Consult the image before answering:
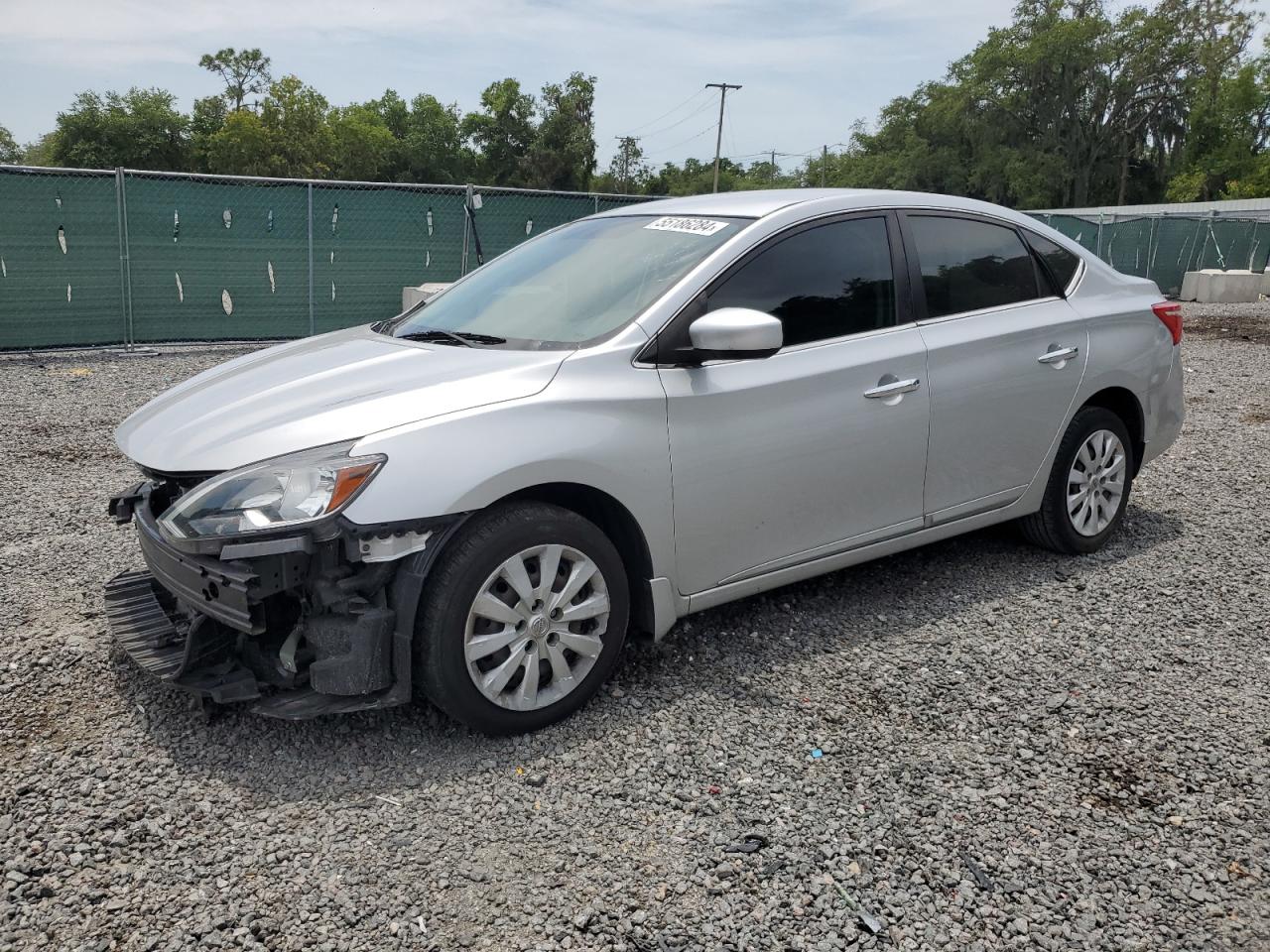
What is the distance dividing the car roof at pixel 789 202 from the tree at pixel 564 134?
265 ft

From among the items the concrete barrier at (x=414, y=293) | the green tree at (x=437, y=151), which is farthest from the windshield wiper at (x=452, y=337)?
the green tree at (x=437, y=151)

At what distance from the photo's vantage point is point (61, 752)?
309 cm

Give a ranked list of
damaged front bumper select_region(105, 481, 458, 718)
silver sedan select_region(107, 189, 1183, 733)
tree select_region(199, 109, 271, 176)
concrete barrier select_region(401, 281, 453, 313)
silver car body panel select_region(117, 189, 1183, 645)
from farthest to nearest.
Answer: tree select_region(199, 109, 271, 176) < concrete barrier select_region(401, 281, 453, 313) < silver car body panel select_region(117, 189, 1183, 645) < silver sedan select_region(107, 189, 1183, 733) < damaged front bumper select_region(105, 481, 458, 718)

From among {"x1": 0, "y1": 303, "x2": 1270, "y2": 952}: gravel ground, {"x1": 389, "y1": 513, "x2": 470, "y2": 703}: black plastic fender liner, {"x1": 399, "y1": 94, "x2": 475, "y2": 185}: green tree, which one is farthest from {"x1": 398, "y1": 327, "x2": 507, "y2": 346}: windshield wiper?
{"x1": 399, "y1": 94, "x2": 475, "y2": 185}: green tree

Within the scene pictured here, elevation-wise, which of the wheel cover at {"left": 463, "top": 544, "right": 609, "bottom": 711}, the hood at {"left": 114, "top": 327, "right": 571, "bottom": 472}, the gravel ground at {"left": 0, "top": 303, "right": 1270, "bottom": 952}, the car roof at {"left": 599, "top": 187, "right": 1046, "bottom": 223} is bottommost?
the gravel ground at {"left": 0, "top": 303, "right": 1270, "bottom": 952}

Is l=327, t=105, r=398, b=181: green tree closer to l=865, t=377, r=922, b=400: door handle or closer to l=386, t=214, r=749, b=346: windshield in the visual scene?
l=386, t=214, r=749, b=346: windshield

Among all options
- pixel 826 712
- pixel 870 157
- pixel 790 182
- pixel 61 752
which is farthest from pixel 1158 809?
pixel 790 182

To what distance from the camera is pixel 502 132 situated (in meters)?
85.6

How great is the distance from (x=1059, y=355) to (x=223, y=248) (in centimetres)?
1023

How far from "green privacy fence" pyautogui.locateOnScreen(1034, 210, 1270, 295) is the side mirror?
1959cm

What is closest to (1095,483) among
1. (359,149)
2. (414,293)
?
(414,293)

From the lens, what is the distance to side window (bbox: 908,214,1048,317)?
168 inches

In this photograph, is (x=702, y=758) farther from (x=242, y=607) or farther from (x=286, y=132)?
(x=286, y=132)

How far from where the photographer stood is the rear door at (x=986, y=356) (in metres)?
4.18
